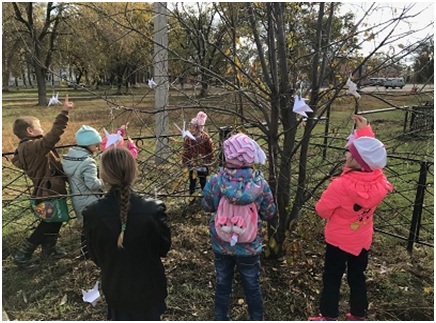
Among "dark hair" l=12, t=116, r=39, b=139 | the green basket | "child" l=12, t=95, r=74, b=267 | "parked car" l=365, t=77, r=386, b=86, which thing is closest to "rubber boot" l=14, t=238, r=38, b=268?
"child" l=12, t=95, r=74, b=267

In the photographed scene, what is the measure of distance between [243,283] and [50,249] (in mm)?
2127

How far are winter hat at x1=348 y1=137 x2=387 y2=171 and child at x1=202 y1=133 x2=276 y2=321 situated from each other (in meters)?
0.57

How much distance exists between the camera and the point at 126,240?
79.9 inches

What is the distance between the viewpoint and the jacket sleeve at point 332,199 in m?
2.45

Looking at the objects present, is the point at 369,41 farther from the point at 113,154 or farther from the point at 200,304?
the point at 200,304

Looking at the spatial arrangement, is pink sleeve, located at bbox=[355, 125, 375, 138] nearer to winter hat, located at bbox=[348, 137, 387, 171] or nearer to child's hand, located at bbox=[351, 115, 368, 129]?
child's hand, located at bbox=[351, 115, 368, 129]

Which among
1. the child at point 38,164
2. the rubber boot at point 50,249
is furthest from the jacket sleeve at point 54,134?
the rubber boot at point 50,249

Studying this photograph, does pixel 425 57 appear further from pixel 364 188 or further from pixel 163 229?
pixel 163 229

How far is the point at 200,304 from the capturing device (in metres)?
2.97

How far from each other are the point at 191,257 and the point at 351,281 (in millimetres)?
1508

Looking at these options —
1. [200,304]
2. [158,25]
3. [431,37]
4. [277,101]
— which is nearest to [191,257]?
[200,304]

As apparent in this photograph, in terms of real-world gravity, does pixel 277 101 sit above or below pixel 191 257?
above

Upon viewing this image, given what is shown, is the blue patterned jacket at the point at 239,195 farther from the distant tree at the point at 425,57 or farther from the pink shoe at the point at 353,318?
the distant tree at the point at 425,57

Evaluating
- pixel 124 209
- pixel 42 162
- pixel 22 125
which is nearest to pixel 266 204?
pixel 124 209
